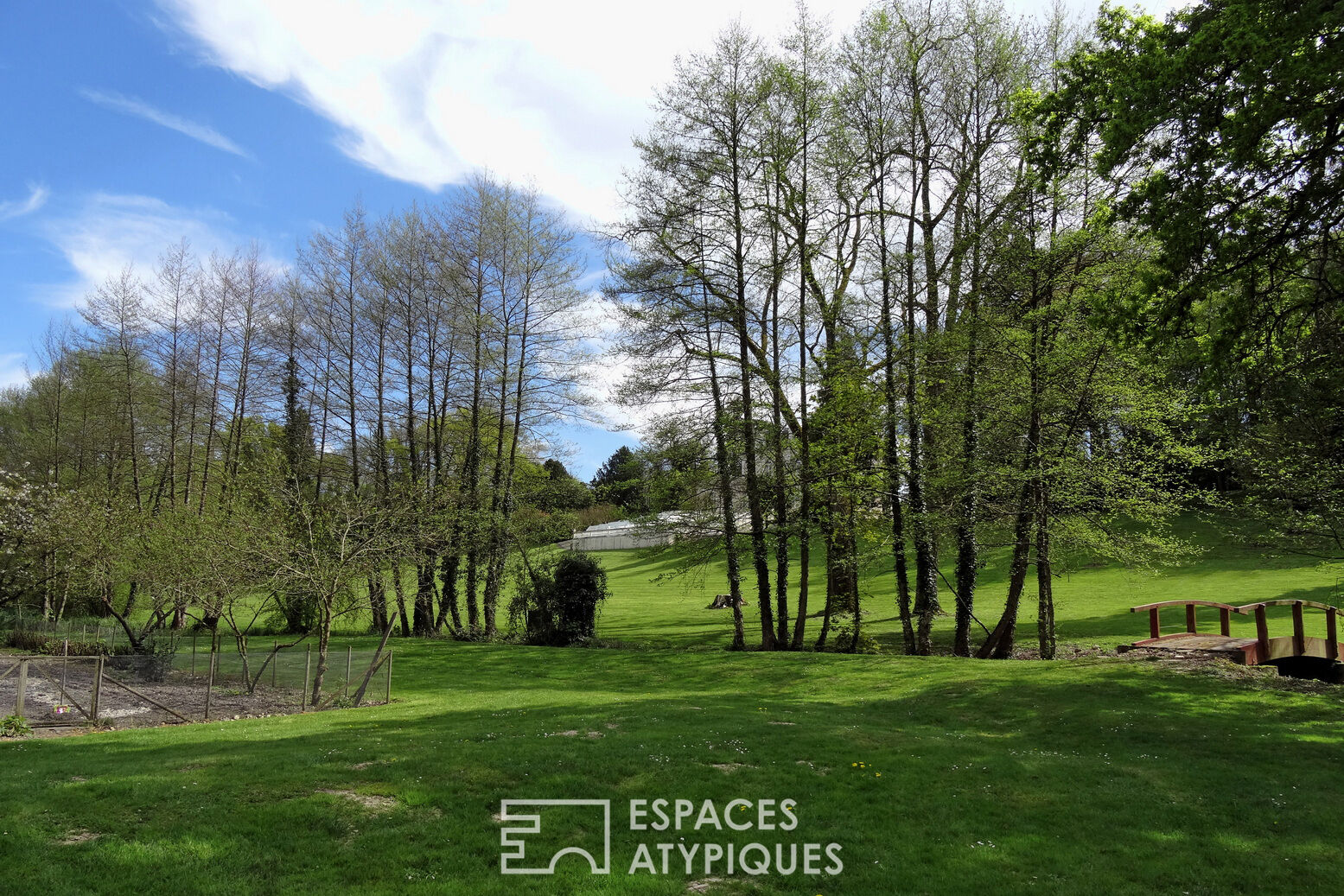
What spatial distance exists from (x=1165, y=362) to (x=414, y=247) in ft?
90.6

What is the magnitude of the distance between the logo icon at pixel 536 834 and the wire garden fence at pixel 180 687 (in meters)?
9.52

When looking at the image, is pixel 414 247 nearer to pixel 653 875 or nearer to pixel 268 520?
pixel 268 520

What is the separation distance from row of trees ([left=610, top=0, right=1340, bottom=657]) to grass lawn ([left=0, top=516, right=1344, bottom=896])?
17.2 ft

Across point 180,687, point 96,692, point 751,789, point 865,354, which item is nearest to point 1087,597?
point 865,354

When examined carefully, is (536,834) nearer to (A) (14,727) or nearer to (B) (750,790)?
(B) (750,790)

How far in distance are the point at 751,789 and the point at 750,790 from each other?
3cm

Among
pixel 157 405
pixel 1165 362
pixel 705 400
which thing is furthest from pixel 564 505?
pixel 1165 362

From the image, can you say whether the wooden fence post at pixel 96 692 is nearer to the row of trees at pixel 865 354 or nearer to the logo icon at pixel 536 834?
the row of trees at pixel 865 354

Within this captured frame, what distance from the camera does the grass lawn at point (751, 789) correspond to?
6.20 metres

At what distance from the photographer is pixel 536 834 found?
702 centimetres

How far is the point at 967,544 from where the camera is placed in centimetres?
1994

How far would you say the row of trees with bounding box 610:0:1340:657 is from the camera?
16.7m

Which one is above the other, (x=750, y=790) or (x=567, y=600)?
(x=567, y=600)

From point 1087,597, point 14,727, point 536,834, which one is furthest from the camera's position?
point 1087,597
